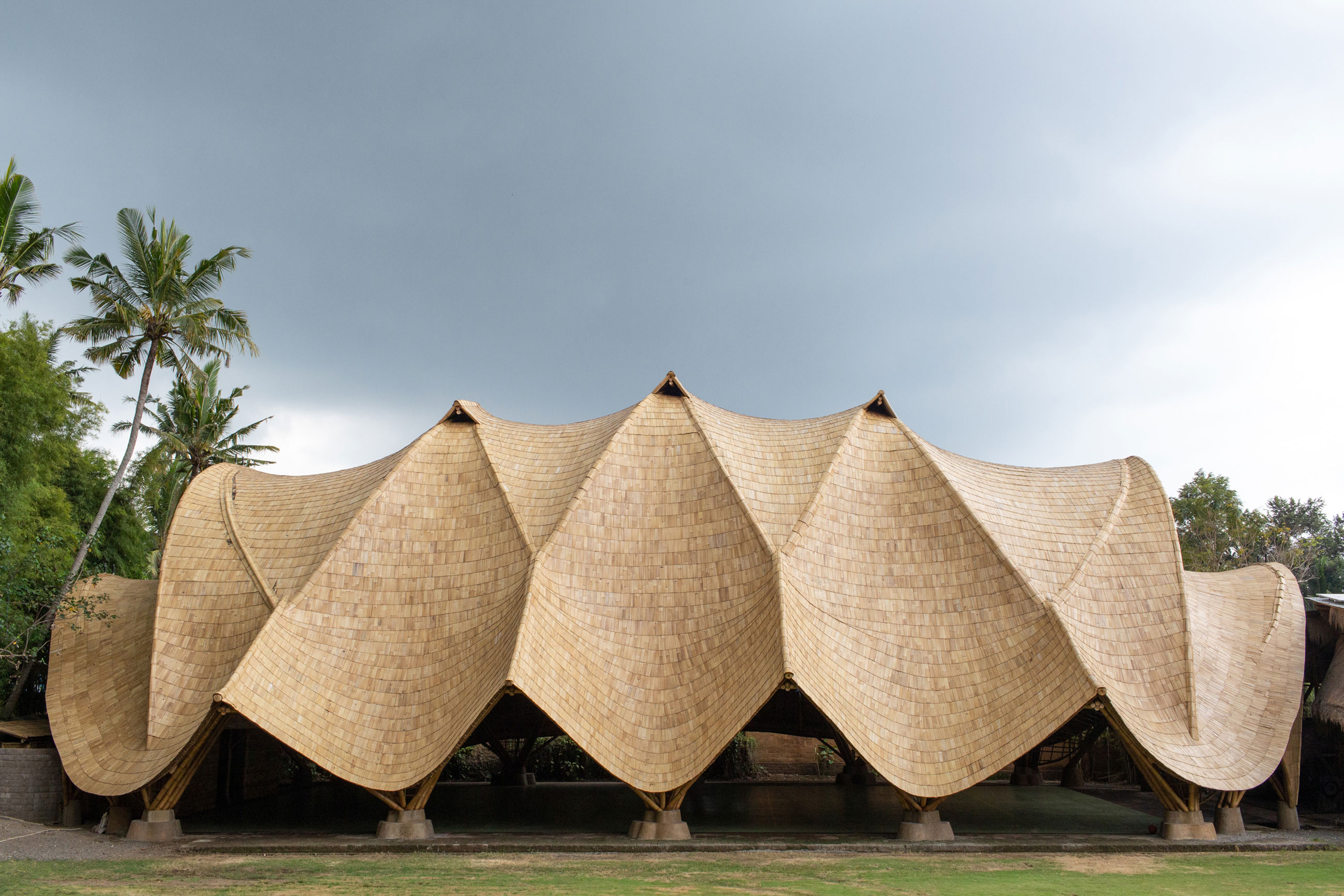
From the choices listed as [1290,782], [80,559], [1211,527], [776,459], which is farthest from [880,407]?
[1211,527]

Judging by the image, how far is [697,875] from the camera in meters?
16.2

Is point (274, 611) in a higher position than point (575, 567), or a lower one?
lower

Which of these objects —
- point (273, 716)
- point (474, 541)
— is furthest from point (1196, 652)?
point (273, 716)

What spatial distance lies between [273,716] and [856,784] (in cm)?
2402

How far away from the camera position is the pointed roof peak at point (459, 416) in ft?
88.3

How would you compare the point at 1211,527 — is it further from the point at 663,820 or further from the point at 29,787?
the point at 29,787

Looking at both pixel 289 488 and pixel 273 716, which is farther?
pixel 289 488

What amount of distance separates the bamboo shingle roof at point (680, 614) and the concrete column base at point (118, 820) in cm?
107

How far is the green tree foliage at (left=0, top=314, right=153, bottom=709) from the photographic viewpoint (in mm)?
23766

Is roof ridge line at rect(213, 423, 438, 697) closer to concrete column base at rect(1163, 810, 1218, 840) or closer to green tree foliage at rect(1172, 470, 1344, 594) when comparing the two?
concrete column base at rect(1163, 810, 1218, 840)

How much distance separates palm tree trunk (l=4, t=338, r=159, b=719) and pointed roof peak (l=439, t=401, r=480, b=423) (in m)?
10.0

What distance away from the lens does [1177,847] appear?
19.4m

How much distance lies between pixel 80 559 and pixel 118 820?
946cm

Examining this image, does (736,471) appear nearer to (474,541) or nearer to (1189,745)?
(474,541)
